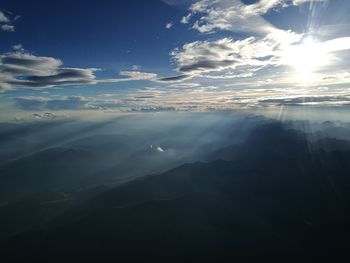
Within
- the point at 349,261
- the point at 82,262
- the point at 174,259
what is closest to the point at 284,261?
the point at 349,261

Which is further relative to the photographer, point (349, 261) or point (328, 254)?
point (328, 254)

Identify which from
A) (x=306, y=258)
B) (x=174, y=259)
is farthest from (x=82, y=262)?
(x=306, y=258)

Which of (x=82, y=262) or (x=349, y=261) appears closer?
(x=349, y=261)

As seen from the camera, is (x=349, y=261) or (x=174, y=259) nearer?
(x=349, y=261)

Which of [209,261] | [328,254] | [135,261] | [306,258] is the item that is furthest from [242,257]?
[135,261]

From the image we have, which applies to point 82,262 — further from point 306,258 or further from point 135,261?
point 306,258

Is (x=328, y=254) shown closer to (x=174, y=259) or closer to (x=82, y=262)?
(x=174, y=259)

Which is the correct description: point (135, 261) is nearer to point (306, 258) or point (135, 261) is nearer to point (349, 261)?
point (306, 258)

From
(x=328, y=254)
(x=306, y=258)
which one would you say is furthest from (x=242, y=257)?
(x=328, y=254)
